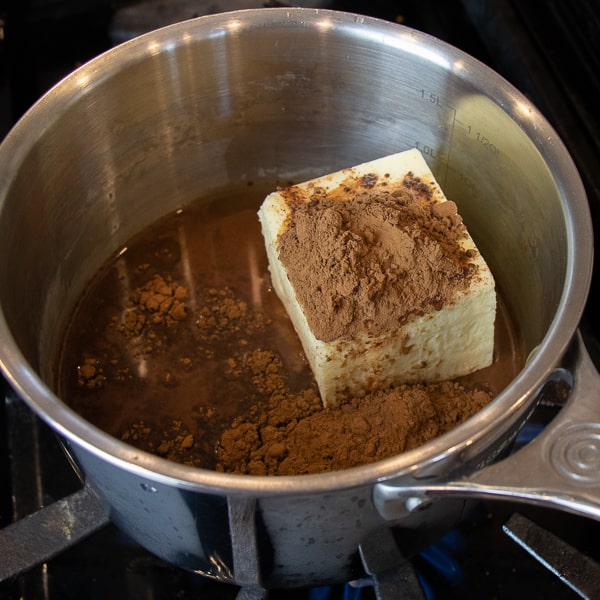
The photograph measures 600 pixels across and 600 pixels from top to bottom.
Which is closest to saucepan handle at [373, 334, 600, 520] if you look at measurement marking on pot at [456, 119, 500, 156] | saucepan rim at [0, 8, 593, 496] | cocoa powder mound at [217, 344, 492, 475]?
saucepan rim at [0, 8, 593, 496]

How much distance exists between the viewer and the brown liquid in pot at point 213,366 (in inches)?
38.9

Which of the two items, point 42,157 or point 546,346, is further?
point 42,157

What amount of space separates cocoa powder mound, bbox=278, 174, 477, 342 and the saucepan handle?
0.27 m

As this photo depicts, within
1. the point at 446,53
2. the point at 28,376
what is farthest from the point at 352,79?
the point at 28,376

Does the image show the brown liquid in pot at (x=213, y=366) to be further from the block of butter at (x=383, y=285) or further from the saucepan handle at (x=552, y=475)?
the saucepan handle at (x=552, y=475)

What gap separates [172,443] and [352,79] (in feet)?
1.88

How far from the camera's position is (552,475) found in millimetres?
700

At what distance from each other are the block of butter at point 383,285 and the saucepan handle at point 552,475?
10.5 inches

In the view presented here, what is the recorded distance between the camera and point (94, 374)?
1116 mm

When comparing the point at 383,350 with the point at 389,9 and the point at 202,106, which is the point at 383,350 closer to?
the point at 202,106

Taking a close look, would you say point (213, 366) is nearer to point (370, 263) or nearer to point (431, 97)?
point (370, 263)

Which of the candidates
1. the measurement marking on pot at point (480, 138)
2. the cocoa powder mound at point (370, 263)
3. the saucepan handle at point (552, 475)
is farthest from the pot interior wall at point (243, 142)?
the saucepan handle at point (552, 475)

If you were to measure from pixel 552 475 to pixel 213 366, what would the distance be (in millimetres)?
537

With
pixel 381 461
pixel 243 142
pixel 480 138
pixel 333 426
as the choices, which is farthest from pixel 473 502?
pixel 243 142
